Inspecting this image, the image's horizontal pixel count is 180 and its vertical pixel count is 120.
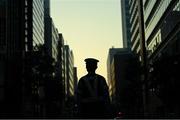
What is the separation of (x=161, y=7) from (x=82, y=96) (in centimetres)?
7110

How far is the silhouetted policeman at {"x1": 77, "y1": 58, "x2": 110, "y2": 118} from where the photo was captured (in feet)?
20.6

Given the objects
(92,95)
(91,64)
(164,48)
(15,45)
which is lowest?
(92,95)

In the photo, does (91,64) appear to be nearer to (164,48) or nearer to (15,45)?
(164,48)

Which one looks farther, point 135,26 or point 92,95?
point 135,26

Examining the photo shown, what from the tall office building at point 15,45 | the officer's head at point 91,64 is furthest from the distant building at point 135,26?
the officer's head at point 91,64

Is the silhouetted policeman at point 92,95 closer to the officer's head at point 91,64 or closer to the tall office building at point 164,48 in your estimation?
the officer's head at point 91,64

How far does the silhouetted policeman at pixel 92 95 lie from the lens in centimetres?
627

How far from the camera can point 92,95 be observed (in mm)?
6316

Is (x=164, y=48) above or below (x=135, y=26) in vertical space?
below

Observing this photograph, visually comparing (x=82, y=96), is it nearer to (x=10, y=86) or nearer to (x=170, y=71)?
(x=170, y=71)

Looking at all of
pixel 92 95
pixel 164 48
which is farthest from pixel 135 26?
pixel 92 95

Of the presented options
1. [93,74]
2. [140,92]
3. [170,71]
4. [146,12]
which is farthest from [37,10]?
[93,74]

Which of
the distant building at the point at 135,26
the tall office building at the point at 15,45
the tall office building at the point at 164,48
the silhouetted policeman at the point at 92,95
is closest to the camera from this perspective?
the silhouetted policeman at the point at 92,95

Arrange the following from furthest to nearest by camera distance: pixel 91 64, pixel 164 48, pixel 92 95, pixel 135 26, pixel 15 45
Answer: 1. pixel 135 26
2. pixel 15 45
3. pixel 164 48
4. pixel 91 64
5. pixel 92 95
